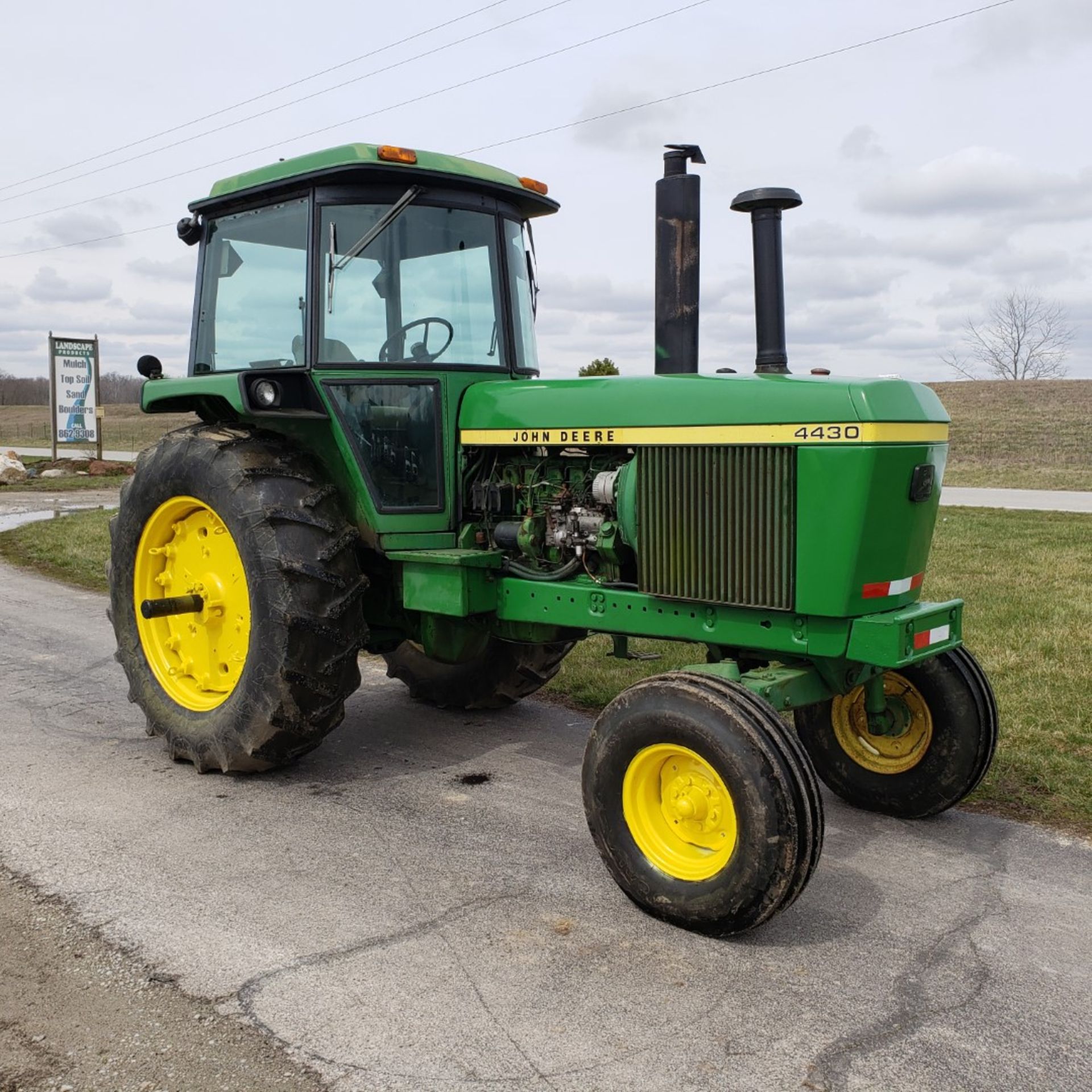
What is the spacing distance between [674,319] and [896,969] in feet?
7.89

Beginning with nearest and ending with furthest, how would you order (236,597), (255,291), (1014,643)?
(236,597) < (255,291) < (1014,643)

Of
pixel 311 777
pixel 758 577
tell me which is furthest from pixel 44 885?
pixel 758 577

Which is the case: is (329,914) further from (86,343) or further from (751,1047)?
(86,343)

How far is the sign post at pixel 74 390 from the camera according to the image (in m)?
21.0

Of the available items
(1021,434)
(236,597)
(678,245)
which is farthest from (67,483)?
(1021,434)

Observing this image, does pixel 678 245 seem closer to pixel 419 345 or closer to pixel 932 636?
pixel 419 345

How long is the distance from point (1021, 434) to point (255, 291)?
89.1 feet

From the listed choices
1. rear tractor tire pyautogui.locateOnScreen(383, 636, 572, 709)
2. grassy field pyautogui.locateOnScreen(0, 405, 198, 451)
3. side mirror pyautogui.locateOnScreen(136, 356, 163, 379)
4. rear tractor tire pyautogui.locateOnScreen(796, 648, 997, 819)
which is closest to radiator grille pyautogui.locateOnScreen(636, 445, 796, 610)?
rear tractor tire pyautogui.locateOnScreen(796, 648, 997, 819)

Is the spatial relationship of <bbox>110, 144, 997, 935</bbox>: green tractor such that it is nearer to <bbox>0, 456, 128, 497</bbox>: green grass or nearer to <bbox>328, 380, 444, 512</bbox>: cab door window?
<bbox>328, 380, 444, 512</bbox>: cab door window

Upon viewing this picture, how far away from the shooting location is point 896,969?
310 centimetres

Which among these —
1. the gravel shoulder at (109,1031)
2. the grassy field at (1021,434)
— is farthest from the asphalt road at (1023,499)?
the gravel shoulder at (109,1031)

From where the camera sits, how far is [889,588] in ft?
12.1

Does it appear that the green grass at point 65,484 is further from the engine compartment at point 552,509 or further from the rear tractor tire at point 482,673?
the engine compartment at point 552,509

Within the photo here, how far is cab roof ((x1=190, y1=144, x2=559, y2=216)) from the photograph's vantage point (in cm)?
441
